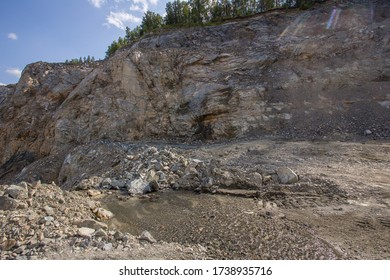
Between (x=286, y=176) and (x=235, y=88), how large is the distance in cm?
762

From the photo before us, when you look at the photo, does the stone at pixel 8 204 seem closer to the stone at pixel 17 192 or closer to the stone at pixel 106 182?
the stone at pixel 17 192

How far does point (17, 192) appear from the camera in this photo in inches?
207

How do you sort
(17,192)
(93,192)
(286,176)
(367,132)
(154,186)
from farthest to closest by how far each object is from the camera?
(367,132), (154,186), (93,192), (286,176), (17,192)

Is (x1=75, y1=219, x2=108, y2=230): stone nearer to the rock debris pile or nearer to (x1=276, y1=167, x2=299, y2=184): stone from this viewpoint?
the rock debris pile

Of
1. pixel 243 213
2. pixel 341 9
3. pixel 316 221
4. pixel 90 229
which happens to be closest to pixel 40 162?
pixel 90 229

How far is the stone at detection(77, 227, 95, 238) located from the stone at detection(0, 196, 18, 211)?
5.35 feet

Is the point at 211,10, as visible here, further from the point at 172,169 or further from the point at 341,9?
the point at 172,169

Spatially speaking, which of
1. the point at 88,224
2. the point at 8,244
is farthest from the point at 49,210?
the point at 8,244

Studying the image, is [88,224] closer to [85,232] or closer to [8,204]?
[85,232]

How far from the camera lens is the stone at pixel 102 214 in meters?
5.62

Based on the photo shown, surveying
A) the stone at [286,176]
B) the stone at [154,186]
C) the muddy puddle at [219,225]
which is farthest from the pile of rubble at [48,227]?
the stone at [286,176]

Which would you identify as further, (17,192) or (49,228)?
Result: (17,192)

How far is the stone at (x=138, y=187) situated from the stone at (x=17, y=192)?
254 centimetres

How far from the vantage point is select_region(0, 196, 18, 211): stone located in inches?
192
